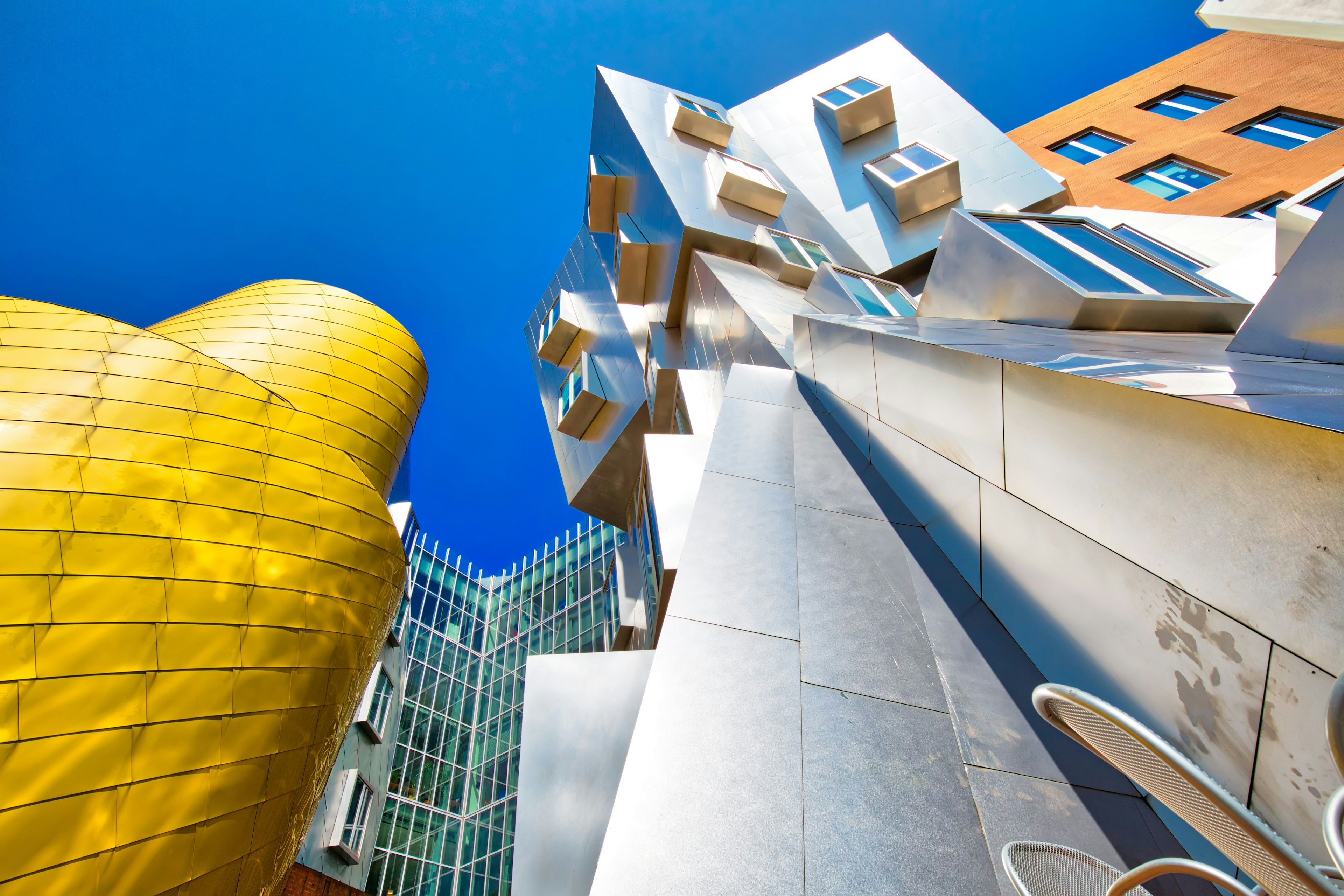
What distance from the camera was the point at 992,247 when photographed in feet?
26.7

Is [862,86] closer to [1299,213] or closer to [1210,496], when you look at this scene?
[1299,213]

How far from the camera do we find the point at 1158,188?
24.9 meters

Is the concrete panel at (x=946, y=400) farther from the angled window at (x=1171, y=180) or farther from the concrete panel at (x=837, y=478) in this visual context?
the angled window at (x=1171, y=180)

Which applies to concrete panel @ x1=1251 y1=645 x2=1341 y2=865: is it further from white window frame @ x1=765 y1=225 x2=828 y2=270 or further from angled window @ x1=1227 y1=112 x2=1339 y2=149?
angled window @ x1=1227 y1=112 x2=1339 y2=149

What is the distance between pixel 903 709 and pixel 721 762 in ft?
4.39

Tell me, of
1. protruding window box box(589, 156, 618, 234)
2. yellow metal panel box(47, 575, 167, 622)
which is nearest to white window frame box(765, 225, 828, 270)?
protruding window box box(589, 156, 618, 234)

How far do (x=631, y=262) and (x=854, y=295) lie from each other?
387 inches

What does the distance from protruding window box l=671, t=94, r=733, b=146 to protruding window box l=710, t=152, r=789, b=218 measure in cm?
262

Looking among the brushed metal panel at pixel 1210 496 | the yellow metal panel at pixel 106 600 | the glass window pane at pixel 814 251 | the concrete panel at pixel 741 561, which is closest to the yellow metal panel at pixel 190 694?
the yellow metal panel at pixel 106 600

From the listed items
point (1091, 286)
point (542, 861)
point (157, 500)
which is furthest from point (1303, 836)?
point (157, 500)

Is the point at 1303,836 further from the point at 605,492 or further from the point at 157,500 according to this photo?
the point at 605,492

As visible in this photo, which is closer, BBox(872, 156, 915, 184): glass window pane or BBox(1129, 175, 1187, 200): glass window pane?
BBox(872, 156, 915, 184): glass window pane

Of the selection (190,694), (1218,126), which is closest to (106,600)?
(190,694)

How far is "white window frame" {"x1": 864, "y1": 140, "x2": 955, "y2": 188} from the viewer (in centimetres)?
2111
